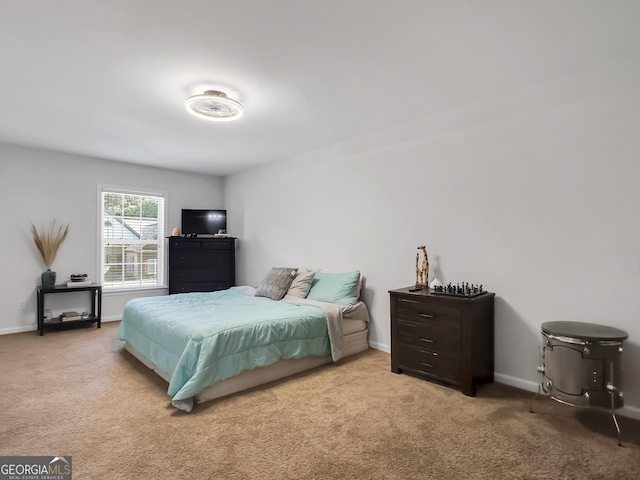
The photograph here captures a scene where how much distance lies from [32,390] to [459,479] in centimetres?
322

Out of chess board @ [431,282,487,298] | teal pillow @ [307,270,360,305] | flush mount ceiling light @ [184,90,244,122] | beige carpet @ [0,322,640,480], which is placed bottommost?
beige carpet @ [0,322,640,480]

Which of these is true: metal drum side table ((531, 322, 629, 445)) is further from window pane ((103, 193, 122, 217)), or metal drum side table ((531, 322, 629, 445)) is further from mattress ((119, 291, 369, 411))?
window pane ((103, 193, 122, 217))

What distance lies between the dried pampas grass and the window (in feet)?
1.68

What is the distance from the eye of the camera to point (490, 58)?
2.43 metres

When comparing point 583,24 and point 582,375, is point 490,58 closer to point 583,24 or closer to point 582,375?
point 583,24

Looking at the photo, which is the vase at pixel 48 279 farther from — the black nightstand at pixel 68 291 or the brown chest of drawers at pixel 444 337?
the brown chest of drawers at pixel 444 337

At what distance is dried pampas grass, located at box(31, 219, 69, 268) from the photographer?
473 centimetres

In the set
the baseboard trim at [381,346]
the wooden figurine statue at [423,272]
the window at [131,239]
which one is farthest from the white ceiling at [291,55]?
the baseboard trim at [381,346]

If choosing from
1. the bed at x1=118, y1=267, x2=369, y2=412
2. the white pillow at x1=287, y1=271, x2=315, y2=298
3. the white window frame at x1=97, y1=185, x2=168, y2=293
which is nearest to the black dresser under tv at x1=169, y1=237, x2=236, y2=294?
the white window frame at x1=97, y1=185, x2=168, y2=293

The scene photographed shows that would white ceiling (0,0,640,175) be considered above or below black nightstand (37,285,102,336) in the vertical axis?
above

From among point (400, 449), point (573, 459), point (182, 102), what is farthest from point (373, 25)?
point (573, 459)

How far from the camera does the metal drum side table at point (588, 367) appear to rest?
7.16ft

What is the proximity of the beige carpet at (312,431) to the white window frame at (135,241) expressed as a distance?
7.61 ft

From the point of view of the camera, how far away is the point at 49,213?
4.86 meters
